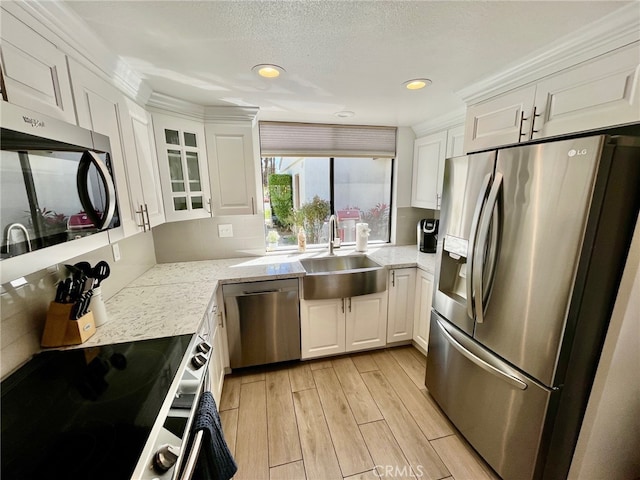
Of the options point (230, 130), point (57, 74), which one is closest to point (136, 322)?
point (57, 74)

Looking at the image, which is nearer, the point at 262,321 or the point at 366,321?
the point at 262,321

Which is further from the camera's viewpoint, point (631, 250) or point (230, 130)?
point (230, 130)

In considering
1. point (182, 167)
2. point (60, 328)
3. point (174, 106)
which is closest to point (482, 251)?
point (60, 328)

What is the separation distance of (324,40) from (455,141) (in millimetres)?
1571

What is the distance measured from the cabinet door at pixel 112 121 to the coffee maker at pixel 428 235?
2440mm

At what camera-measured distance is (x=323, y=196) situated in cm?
292

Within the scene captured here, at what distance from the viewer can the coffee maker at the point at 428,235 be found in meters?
2.67

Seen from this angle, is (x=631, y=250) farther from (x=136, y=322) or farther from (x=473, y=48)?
(x=136, y=322)

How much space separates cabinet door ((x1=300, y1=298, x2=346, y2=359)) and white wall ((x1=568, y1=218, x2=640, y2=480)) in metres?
1.53

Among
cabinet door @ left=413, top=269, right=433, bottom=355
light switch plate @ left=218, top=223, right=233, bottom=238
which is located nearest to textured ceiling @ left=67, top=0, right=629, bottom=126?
light switch plate @ left=218, top=223, right=233, bottom=238

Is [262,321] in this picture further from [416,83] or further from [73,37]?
[416,83]

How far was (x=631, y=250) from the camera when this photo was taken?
3.31ft

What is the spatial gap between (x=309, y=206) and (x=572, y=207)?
6.89ft

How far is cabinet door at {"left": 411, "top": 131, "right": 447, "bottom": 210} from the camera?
96.4 inches
